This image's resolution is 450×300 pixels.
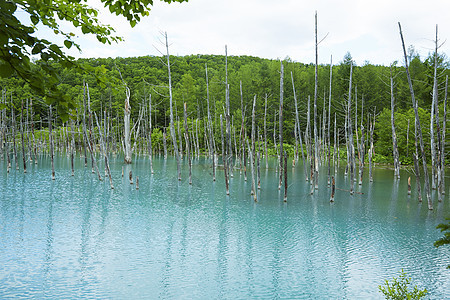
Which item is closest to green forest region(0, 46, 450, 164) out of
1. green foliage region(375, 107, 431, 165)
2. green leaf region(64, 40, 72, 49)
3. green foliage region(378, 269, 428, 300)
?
green foliage region(375, 107, 431, 165)

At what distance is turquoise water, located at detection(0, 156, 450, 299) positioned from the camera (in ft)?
23.4

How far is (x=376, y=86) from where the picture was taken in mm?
44875

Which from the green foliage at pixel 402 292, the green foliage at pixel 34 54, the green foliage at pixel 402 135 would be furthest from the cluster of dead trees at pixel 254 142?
the green foliage at pixel 402 292

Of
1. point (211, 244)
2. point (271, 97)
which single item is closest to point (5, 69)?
point (211, 244)

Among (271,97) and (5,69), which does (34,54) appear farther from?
(271,97)

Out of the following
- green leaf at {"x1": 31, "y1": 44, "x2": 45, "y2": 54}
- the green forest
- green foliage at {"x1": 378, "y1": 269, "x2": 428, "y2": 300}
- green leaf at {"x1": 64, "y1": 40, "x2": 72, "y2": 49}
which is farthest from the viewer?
the green forest

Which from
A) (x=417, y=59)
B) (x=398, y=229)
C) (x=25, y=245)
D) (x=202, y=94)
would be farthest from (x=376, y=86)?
(x=25, y=245)

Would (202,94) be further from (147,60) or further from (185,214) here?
(185,214)

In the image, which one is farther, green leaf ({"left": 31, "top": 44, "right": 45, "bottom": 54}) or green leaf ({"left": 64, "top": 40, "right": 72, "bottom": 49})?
green leaf ({"left": 64, "top": 40, "right": 72, "bottom": 49})

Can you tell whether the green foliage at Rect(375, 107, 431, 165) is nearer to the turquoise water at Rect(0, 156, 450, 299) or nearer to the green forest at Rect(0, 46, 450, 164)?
the green forest at Rect(0, 46, 450, 164)

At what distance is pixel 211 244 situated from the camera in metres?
9.78

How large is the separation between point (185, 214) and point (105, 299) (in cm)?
673

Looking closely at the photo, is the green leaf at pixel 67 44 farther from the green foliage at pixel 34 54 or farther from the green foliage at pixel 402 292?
the green foliage at pixel 402 292

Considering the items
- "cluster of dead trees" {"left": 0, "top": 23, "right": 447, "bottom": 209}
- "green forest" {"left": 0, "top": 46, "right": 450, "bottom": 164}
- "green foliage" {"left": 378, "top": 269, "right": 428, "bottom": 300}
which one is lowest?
"green foliage" {"left": 378, "top": 269, "right": 428, "bottom": 300}
